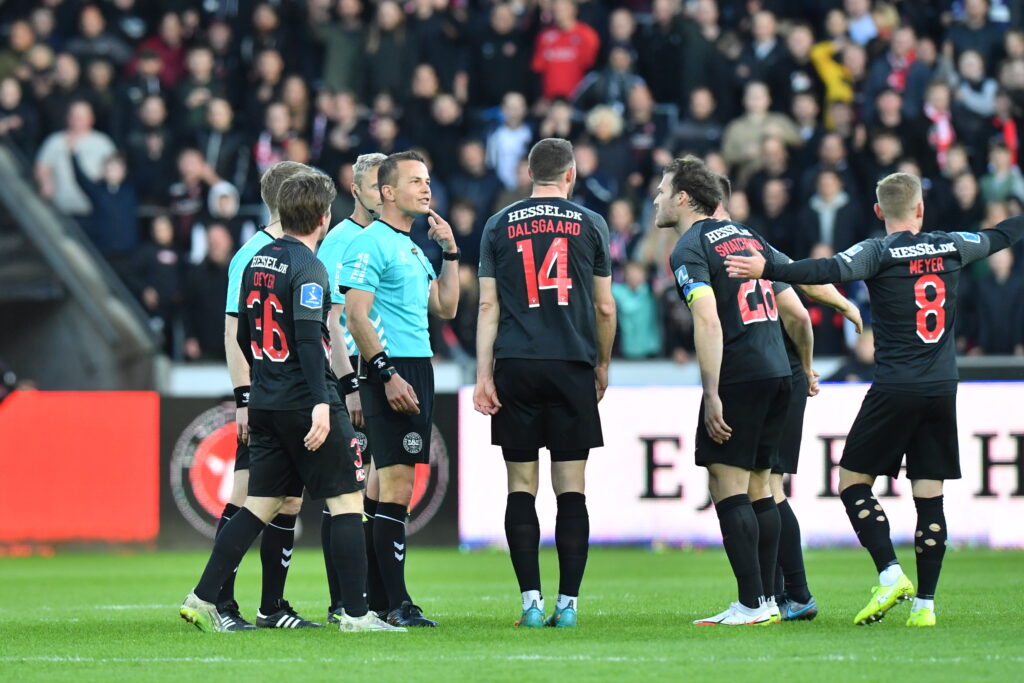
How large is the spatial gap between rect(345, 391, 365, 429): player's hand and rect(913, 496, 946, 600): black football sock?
9.03 ft

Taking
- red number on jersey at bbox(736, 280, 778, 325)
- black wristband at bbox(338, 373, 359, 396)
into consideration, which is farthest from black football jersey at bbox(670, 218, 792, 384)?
black wristband at bbox(338, 373, 359, 396)

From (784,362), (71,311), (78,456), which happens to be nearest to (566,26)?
(71,311)

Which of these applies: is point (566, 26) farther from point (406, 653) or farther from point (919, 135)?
point (406, 653)

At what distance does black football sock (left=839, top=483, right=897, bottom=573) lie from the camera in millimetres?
8211

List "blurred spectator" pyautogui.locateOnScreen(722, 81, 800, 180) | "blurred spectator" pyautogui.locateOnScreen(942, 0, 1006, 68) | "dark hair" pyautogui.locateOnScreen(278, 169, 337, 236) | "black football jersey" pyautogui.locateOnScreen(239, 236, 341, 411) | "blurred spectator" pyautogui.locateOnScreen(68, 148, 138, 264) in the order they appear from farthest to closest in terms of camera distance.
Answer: "blurred spectator" pyautogui.locateOnScreen(68, 148, 138, 264)
"blurred spectator" pyautogui.locateOnScreen(942, 0, 1006, 68)
"blurred spectator" pyautogui.locateOnScreen(722, 81, 800, 180)
"dark hair" pyautogui.locateOnScreen(278, 169, 337, 236)
"black football jersey" pyautogui.locateOnScreen(239, 236, 341, 411)

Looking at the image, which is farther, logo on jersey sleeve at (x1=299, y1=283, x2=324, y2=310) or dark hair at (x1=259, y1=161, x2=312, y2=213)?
dark hair at (x1=259, y1=161, x2=312, y2=213)

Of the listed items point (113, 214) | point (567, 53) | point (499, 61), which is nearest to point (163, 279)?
point (113, 214)

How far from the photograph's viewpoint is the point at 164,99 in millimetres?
20016

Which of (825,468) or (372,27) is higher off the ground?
(372,27)

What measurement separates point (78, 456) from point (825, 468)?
6497mm

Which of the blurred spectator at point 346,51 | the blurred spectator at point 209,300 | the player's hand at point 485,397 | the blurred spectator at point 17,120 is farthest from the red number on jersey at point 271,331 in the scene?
the blurred spectator at point 17,120

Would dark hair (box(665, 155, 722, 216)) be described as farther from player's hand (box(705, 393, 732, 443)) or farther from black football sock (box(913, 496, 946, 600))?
black football sock (box(913, 496, 946, 600))

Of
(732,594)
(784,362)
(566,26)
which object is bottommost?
(732,594)

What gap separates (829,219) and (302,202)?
9.40 meters
